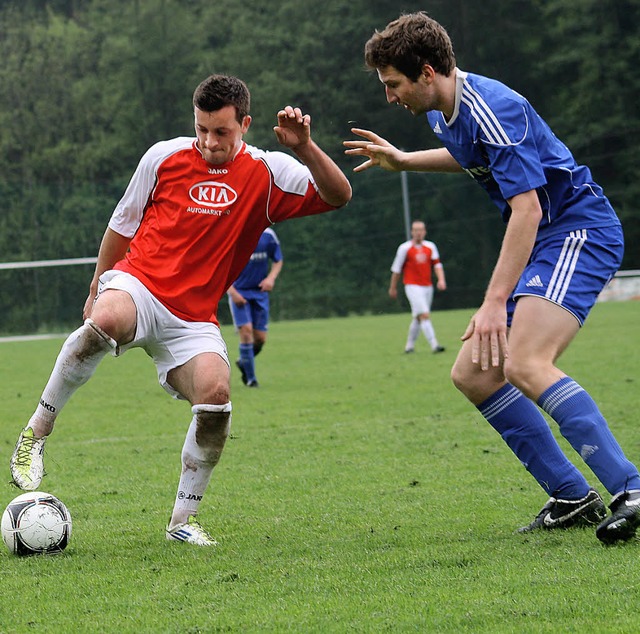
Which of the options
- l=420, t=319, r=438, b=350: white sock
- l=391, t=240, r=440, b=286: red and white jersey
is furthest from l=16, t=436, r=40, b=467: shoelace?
l=391, t=240, r=440, b=286: red and white jersey

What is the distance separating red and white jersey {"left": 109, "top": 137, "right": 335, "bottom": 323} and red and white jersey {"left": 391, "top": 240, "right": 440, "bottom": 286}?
1276 centimetres

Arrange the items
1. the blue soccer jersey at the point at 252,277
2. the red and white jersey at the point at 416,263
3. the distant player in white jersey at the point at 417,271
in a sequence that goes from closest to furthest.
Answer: the blue soccer jersey at the point at 252,277 < the distant player in white jersey at the point at 417,271 < the red and white jersey at the point at 416,263

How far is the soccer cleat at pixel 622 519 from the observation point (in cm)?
405

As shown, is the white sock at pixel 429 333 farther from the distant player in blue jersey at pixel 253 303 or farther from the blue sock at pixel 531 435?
the blue sock at pixel 531 435

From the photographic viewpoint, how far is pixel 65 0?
56.9 metres

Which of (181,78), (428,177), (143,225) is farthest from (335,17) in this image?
(143,225)

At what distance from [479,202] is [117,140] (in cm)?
2106

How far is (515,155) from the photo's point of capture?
4.11m

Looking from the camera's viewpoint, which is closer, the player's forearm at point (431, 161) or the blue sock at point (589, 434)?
the blue sock at point (589, 434)

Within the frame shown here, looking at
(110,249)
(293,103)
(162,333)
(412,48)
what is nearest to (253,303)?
(110,249)

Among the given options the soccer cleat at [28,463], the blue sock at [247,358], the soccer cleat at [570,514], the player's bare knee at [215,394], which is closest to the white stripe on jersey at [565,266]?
the soccer cleat at [570,514]

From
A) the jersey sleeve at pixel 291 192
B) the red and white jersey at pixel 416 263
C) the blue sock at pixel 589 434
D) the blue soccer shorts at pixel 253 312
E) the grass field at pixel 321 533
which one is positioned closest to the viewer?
the grass field at pixel 321 533

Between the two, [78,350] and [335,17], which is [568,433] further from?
[335,17]

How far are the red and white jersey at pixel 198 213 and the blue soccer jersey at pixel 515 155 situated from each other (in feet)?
2.64
